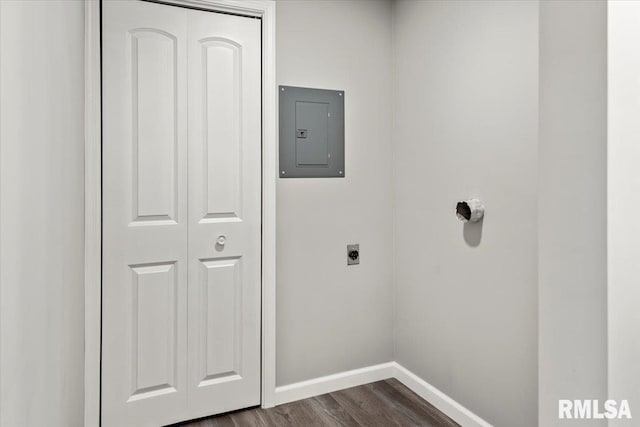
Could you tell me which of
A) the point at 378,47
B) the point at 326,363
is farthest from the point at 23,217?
the point at 378,47

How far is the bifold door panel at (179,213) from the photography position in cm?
196

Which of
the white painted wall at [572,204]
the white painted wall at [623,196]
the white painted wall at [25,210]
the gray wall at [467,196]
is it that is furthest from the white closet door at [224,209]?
the white painted wall at [25,210]

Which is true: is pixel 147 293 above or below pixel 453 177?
below

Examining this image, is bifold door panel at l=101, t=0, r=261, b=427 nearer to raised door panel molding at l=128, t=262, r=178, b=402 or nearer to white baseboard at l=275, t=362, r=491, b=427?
raised door panel molding at l=128, t=262, r=178, b=402

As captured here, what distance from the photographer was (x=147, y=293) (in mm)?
2031

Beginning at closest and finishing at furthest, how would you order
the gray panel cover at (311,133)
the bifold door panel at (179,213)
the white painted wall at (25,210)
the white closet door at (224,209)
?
the white painted wall at (25,210)
the bifold door panel at (179,213)
the white closet door at (224,209)
the gray panel cover at (311,133)

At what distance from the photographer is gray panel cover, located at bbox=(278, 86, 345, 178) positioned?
7.63 ft

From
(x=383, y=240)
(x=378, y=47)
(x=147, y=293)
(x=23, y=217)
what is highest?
(x=378, y=47)

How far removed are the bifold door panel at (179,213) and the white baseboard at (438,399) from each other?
88 centimetres

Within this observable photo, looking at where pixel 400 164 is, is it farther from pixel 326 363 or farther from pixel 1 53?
pixel 1 53

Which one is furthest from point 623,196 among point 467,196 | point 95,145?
point 95,145

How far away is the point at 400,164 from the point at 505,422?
1.44 metres

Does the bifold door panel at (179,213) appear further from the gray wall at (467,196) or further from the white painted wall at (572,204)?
the white painted wall at (572,204)

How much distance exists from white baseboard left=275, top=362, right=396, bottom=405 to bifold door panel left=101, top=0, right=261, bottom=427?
0.17 metres
